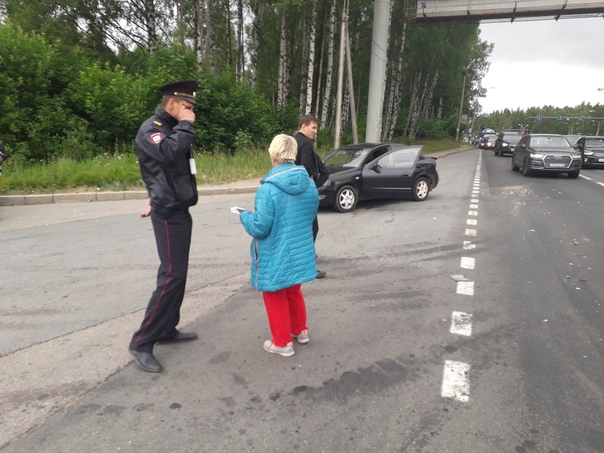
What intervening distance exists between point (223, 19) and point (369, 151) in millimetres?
22512

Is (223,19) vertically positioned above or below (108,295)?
above

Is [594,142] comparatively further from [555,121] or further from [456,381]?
[555,121]

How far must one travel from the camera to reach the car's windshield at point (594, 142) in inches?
867

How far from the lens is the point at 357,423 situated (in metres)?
2.62

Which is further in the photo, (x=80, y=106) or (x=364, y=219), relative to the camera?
(x=80, y=106)

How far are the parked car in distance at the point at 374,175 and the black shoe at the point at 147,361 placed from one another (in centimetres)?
631

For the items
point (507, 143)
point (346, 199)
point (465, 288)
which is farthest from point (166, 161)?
point (507, 143)

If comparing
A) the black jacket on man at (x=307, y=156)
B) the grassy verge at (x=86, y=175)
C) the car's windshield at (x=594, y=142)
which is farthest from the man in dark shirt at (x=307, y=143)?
the car's windshield at (x=594, y=142)

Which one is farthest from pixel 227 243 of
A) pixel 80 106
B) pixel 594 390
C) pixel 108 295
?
pixel 80 106

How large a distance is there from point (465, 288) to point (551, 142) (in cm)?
1514

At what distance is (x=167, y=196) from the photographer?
2.97m

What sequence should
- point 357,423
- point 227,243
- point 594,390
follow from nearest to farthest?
point 357,423 < point 594,390 < point 227,243

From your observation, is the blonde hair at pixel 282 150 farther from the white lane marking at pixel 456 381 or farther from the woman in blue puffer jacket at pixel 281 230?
the white lane marking at pixel 456 381

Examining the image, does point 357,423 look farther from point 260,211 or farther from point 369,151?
point 369,151
